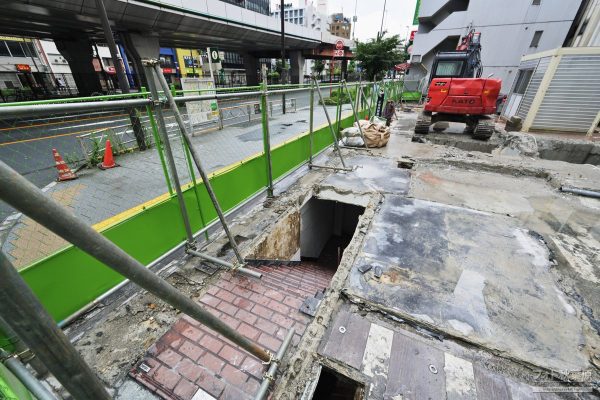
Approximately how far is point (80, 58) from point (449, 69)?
22382 millimetres

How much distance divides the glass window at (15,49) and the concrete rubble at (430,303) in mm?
38356

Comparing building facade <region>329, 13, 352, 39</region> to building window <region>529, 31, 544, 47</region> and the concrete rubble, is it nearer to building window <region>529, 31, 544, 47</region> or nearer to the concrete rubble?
building window <region>529, 31, 544, 47</region>

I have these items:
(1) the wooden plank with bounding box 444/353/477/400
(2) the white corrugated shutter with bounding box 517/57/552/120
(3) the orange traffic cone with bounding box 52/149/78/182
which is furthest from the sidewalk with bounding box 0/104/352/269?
(2) the white corrugated shutter with bounding box 517/57/552/120

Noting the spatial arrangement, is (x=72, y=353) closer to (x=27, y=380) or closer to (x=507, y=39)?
(x=27, y=380)

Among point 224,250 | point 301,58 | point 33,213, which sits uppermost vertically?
point 301,58

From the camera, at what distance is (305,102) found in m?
17.1

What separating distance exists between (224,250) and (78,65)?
2143 centimetres

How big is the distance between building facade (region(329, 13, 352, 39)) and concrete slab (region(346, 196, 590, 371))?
9595cm

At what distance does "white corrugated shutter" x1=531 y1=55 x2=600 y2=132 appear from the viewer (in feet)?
29.2

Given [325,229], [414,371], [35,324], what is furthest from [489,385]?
[325,229]

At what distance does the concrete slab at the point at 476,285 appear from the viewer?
6.81ft

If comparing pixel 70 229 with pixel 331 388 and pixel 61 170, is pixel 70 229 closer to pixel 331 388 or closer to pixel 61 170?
pixel 331 388

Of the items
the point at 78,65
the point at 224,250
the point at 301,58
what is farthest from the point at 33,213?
the point at 301,58

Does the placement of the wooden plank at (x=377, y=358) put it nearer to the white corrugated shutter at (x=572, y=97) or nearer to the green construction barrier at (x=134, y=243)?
the green construction barrier at (x=134, y=243)
